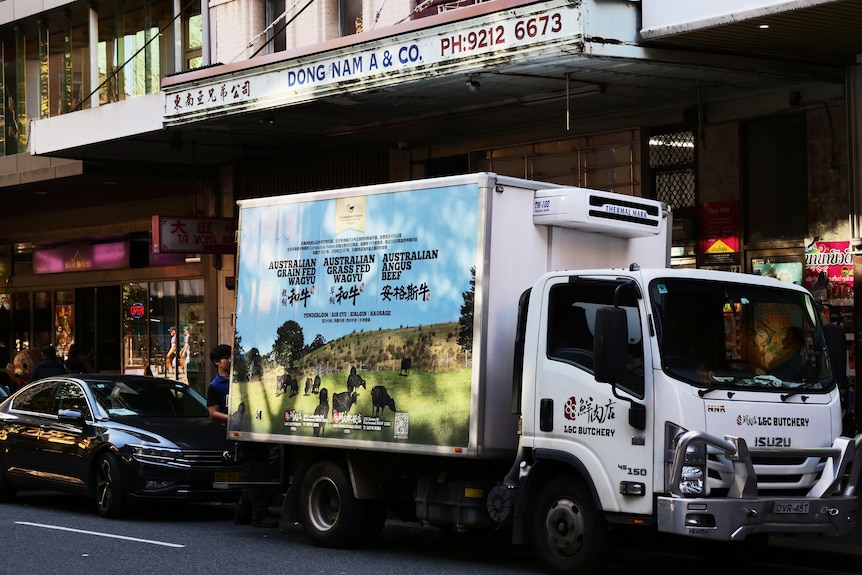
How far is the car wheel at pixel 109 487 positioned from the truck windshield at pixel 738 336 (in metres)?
6.70

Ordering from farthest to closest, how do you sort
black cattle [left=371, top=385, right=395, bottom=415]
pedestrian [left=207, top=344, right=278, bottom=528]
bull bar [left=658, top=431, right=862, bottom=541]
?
pedestrian [left=207, top=344, right=278, bottom=528], black cattle [left=371, top=385, right=395, bottom=415], bull bar [left=658, top=431, right=862, bottom=541]

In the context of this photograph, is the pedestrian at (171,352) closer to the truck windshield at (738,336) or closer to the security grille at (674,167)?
the security grille at (674,167)

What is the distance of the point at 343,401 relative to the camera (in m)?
11.2

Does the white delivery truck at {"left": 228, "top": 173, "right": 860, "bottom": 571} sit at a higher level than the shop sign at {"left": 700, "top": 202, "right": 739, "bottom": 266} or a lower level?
lower

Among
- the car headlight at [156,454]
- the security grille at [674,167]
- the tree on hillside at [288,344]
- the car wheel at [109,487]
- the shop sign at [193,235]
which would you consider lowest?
the car wheel at [109,487]

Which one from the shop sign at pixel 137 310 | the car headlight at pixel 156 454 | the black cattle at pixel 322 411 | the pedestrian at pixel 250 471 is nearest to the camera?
the black cattle at pixel 322 411

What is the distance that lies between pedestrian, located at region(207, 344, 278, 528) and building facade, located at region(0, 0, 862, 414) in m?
4.32

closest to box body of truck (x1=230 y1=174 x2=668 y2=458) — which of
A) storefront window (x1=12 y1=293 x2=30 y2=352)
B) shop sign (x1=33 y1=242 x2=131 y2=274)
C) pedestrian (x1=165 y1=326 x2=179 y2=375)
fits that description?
pedestrian (x1=165 y1=326 x2=179 y2=375)

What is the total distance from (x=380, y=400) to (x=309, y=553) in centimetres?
157

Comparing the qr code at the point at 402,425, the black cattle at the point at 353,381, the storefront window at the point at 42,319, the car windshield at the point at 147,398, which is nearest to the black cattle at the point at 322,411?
the black cattle at the point at 353,381

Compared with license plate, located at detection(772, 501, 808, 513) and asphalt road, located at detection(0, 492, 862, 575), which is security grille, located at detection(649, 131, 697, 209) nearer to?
asphalt road, located at detection(0, 492, 862, 575)

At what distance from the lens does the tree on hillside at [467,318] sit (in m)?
10.2

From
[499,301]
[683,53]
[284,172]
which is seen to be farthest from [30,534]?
[284,172]

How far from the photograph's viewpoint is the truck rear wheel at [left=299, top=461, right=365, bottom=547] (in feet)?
37.5
